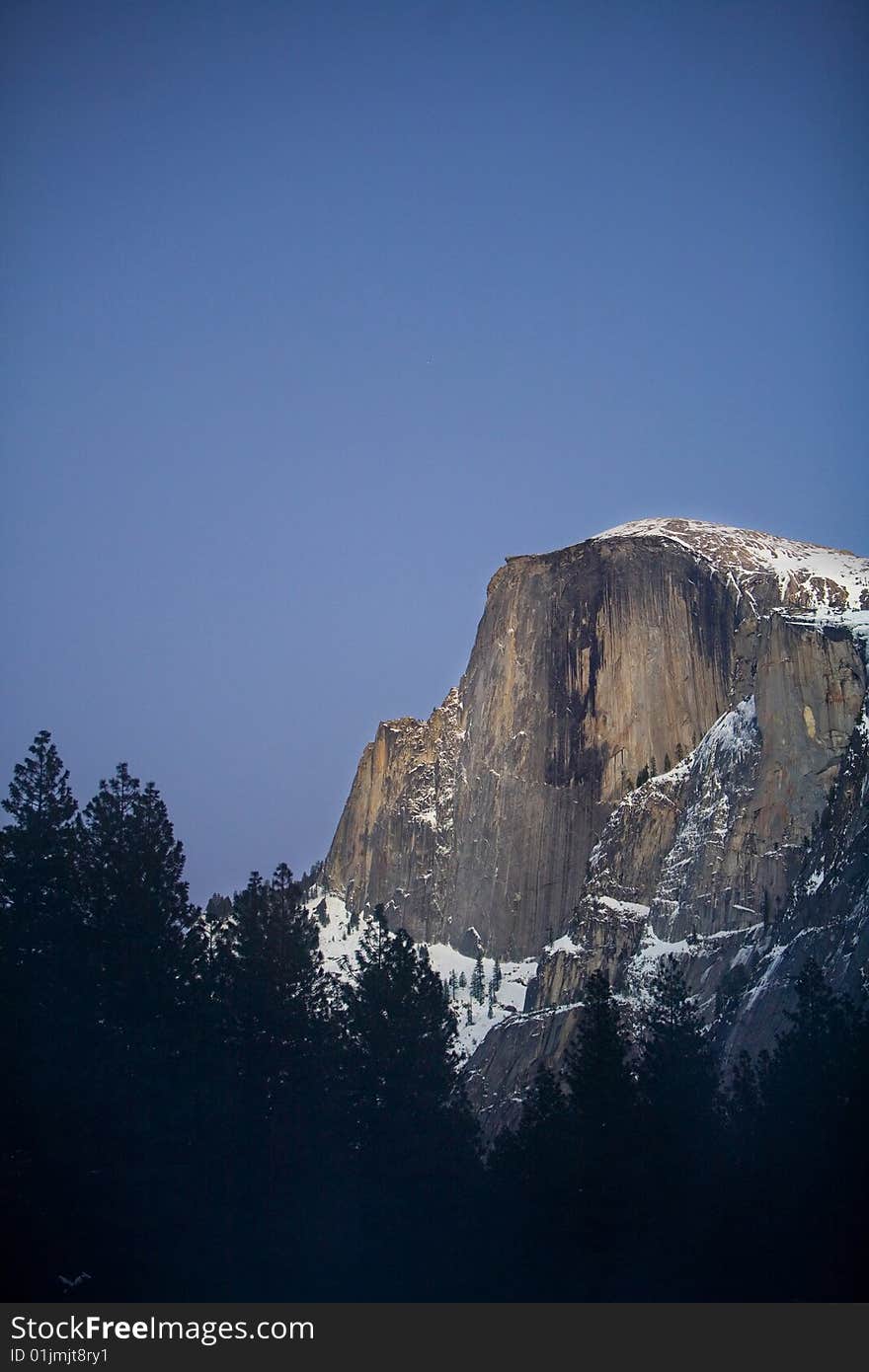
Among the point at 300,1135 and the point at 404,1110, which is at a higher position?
the point at 404,1110

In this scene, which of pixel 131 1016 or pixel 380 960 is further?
pixel 380 960

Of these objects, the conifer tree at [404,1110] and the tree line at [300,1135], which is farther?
the conifer tree at [404,1110]

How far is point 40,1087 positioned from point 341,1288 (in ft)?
28.7

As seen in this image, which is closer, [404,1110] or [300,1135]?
[300,1135]

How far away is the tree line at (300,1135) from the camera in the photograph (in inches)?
1526

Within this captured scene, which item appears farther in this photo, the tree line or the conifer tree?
the conifer tree

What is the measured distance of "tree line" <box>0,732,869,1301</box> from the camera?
38.8m

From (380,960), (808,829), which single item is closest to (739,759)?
(808,829)

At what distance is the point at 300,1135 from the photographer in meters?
43.0

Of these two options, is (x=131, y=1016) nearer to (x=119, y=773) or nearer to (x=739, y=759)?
(x=119, y=773)
